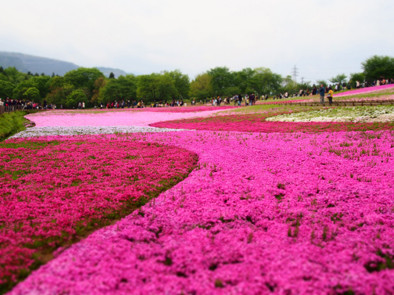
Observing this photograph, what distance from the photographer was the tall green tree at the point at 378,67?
9956cm

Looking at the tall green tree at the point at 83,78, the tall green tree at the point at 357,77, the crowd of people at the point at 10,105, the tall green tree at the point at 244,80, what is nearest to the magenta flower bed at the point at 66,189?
the crowd of people at the point at 10,105

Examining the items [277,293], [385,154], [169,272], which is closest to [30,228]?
[169,272]

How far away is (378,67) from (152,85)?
3464 inches

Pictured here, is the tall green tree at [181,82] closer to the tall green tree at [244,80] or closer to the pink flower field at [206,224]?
the tall green tree at [244,80]

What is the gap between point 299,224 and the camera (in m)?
6.75

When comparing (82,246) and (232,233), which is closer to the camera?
(82,246)

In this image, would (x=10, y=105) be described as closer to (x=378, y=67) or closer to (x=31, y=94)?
(x=31, y=94)

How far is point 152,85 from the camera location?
124 metres

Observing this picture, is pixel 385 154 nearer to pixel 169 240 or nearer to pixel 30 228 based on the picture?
pixel 169 240

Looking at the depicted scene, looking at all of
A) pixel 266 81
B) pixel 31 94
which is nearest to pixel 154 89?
pixel 31 94

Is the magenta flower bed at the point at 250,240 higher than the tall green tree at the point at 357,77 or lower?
lower

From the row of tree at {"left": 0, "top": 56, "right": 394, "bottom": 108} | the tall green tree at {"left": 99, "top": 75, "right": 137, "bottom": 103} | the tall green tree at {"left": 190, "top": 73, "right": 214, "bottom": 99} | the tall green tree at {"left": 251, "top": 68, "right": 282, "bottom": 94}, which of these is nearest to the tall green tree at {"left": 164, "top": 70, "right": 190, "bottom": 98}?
the row of tree at {"left": 0, "top": 56, "right": 394, "bottom": 108}

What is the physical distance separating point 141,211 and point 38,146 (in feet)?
39.9

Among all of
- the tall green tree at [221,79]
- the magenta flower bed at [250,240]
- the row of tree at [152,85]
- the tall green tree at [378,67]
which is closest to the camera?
the magenta flower bed at [250,240]
